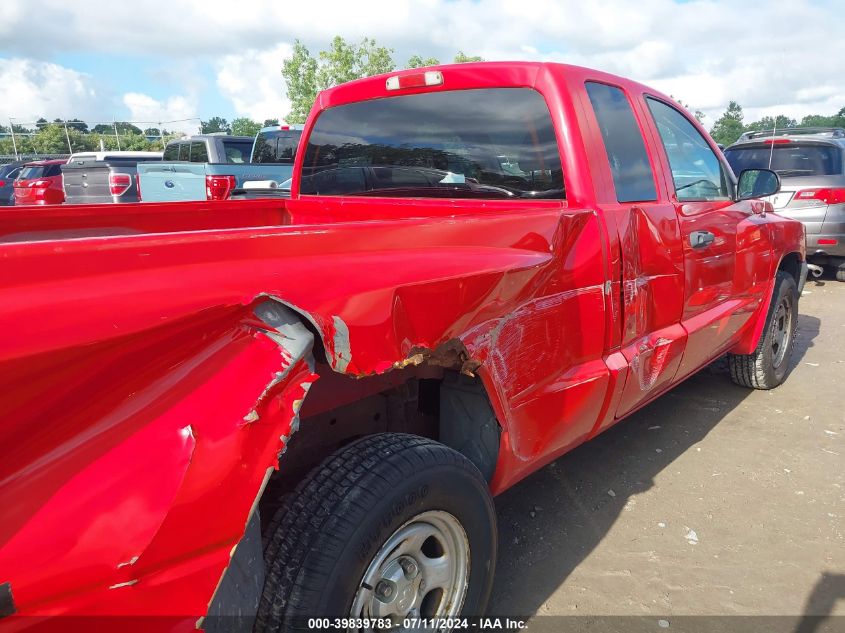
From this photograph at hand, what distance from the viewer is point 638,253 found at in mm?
2803

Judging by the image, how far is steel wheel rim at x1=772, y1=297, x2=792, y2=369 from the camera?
466 cm

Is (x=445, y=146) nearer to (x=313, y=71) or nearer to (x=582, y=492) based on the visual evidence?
(x=582, y=492)

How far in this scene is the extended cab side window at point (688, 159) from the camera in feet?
10.8

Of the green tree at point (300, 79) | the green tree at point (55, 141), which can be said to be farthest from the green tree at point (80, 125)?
the green tree at point (300, 79)

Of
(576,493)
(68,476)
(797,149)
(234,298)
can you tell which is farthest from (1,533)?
(797,149)

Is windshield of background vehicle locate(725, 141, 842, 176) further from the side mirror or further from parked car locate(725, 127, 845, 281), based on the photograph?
the side mirror

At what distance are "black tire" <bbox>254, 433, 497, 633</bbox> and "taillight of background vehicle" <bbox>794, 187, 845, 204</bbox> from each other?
7.53 metres

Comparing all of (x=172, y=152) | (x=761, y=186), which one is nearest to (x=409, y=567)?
(x=761, y=186)

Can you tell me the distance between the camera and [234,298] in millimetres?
1387

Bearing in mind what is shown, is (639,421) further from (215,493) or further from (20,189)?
(20,189)

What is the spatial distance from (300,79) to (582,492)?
26.9m

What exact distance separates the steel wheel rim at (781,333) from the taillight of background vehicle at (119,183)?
9419mm

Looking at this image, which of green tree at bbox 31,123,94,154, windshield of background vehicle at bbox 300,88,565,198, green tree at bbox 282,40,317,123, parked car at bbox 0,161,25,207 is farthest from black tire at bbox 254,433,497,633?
green tree at bbox 31,123,94,154

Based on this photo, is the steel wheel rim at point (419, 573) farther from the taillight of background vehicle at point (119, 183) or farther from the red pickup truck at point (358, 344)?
the taillight of background vehicle at point (119, 183)
